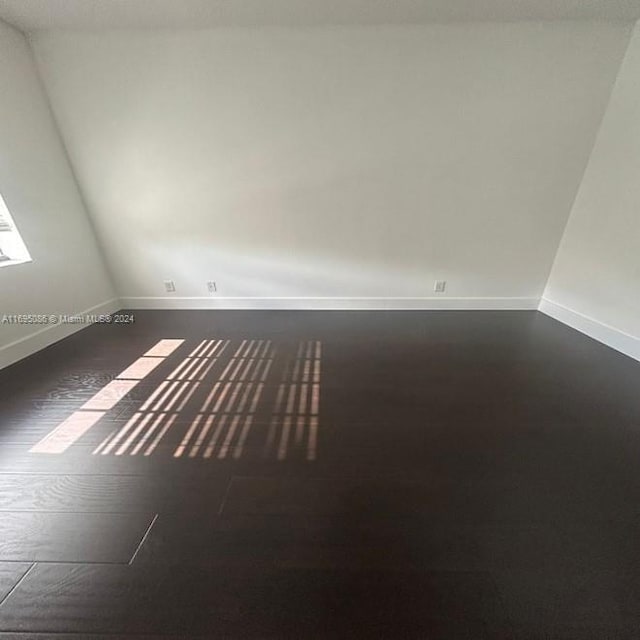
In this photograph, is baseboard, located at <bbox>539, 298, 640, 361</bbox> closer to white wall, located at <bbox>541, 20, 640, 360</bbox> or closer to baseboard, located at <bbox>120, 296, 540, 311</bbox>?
white wall, located at <bbox>541, 20, 640, 360</bbox>

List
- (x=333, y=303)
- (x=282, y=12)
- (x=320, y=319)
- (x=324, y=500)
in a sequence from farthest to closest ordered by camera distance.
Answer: (x=333, y=303), (x=320, y=319), (x=282, y=12), (x=324, y=500)

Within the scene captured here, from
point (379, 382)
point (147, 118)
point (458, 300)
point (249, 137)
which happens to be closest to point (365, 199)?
point (249, 137)

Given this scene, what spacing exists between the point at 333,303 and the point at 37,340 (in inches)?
105

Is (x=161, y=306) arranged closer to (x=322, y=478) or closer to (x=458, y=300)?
(x=322, y=478)

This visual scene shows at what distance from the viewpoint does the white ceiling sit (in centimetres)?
190

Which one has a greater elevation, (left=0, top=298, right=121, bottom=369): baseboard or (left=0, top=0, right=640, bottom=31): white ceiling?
(left=0, top=0, right=640, bottom=31): white ceiling

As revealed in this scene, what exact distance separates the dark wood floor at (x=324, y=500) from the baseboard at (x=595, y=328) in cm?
14

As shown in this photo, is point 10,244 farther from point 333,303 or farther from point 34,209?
point 333,303

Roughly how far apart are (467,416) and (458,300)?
71.5 inches

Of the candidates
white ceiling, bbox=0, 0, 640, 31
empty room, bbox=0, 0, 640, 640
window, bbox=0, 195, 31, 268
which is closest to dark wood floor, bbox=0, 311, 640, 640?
empty room, bbox=0, 0, 640, 640

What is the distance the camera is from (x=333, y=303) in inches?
123

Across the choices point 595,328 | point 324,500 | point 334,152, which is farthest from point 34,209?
point 595,328

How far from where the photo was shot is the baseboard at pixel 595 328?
7.13ft

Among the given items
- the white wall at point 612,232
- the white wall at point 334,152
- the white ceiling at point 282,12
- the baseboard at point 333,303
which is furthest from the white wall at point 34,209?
the white wall at point 612,232
